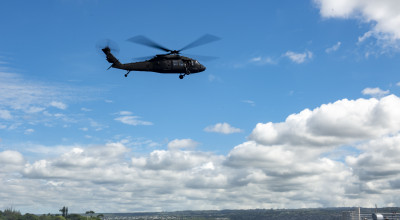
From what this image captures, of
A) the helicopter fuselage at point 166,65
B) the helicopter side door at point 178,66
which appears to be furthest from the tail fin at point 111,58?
the helicopter side door at point 178,66

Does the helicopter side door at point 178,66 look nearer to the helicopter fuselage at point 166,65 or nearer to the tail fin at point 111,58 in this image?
the helicopter fuselage at point 166,65

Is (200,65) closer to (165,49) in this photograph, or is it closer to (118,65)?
(165,49)

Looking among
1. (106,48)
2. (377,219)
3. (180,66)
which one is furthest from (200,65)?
(377,219)

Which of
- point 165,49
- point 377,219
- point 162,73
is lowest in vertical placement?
point 377,219

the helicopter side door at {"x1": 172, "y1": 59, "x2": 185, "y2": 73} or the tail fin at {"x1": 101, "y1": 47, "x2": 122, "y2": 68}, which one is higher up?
the tail fin at {"x1": 101, "y1": 47, "x2": 122, "y2": 68}

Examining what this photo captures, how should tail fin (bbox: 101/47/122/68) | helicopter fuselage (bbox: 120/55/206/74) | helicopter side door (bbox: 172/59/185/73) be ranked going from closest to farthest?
helicopter fuselage (bbox: 120/55/206/74) → helicopter side door (bbox: 172/59/185/73) → tail fin (bbox: 101/47/122/68)

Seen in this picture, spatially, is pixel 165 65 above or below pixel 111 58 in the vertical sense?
below

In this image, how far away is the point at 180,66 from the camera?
67.7 metres

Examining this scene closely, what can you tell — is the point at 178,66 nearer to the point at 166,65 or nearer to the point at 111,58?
the point at 166,65

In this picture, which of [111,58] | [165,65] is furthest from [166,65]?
[111,58]

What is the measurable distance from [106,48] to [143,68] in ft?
29.0

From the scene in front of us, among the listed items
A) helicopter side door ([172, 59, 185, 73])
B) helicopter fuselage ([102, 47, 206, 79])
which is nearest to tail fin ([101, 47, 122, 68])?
helicopter fuselage ([102, 47, 206, 79])

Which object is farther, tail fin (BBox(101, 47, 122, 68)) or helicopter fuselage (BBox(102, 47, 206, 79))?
tail fin (BBox(101, 47, 122, 68))

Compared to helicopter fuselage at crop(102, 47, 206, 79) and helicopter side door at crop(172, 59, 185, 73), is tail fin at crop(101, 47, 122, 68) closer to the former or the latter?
helicopter fuselage at crop(102, 47, 206, 79)
